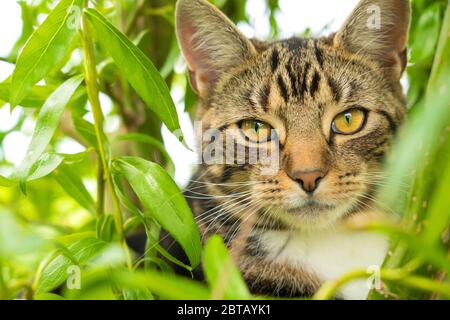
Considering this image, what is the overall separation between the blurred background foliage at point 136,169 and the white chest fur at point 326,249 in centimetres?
21

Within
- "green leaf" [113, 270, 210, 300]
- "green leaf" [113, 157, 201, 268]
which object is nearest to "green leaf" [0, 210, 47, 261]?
"green leaf" [113, 270, 210, 300]

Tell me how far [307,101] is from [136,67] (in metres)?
0.72

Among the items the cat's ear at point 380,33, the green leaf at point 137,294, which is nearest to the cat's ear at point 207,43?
the cat's ear at point 380,33

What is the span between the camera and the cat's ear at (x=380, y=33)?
2.00 metres

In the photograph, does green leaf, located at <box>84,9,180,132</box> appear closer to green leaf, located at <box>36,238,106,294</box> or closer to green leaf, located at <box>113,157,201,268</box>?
green leaf, located at <box>113,157,201,268</box>

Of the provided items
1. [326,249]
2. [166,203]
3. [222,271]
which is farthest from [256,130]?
[222,271]

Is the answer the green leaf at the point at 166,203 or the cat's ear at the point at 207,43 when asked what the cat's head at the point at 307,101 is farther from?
the green leaf at the point at 166,203

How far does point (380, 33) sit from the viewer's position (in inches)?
82.9

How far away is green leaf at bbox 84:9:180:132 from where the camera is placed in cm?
144

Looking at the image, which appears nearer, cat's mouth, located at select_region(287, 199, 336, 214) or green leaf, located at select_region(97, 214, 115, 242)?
green leaf, located at select_region(97, 214, 115, 242)

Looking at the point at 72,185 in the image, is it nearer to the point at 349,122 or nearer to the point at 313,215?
the point at 313,215

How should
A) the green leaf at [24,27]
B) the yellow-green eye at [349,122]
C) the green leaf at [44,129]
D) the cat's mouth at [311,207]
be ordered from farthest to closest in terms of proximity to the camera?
the green leaf at [24,27]
the yellow-green eye at [349,122]
the cat's mouth at [311,207]
the green leaf at [44,129]

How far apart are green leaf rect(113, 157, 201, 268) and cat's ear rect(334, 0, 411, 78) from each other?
1066 millimetres

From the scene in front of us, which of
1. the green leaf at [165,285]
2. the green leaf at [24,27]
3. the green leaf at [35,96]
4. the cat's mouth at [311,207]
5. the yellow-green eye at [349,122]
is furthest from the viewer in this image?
the green leaf at [24,27]
